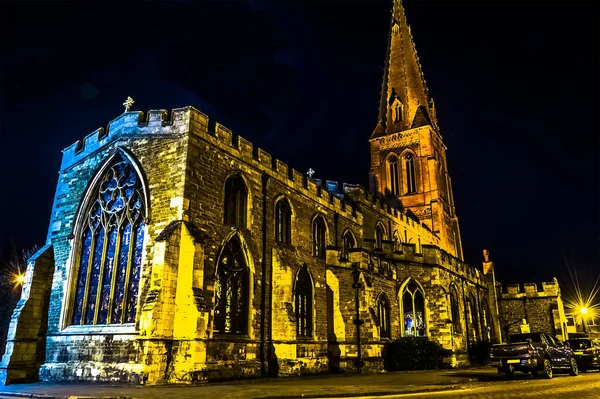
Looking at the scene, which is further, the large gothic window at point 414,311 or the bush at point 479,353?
the bush at point 479,353

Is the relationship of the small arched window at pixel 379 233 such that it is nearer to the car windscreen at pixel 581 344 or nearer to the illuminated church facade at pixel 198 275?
the illuminated church facade at pixel 198 275

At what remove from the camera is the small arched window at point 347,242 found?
24.9m

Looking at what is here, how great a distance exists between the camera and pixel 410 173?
47.7m

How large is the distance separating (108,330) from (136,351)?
173cm

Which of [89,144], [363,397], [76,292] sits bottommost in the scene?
[363,397]

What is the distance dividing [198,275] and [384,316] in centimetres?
1210

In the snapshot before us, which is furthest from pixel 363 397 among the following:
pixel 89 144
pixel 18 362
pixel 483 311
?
pixel 483 311

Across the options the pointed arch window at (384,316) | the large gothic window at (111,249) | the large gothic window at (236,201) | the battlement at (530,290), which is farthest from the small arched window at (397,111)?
the large gothic window at (111,249)

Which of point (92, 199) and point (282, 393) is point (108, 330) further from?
point (282, 393)

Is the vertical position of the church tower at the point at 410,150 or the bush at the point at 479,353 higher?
the church tower at the point at 410,150

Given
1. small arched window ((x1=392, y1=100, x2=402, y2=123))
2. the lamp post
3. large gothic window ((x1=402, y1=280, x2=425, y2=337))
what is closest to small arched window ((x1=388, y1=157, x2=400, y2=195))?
small arched window ((x1=392, y1=100, x2=402, y2=123))

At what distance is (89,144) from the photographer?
61.7ft

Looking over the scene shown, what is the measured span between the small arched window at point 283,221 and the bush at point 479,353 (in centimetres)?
1375

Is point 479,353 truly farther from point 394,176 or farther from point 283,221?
point 394,176
